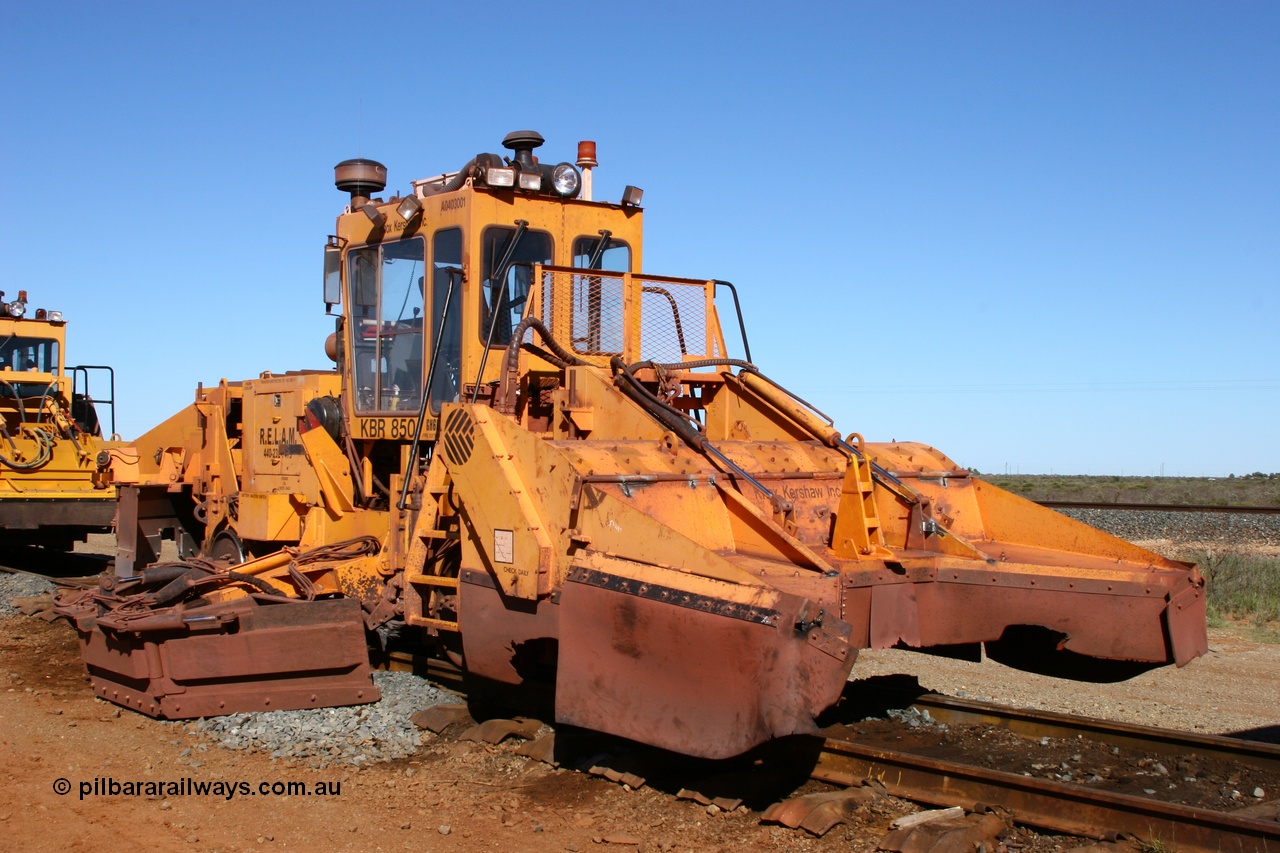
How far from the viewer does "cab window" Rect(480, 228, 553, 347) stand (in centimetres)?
796

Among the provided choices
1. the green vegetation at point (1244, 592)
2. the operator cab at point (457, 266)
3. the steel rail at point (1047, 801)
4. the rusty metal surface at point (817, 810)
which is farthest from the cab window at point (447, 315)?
the green vegetation at point (1244, 592)

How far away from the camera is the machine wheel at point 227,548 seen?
9750 mm

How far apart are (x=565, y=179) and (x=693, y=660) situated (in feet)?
13.9

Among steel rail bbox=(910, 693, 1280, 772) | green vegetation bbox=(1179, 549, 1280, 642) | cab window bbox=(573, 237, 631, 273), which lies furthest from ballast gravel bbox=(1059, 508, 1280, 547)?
steel rail bbox=(910, 693, 1280, 772)

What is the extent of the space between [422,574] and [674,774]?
6.44 ft

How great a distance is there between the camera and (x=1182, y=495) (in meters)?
38.4

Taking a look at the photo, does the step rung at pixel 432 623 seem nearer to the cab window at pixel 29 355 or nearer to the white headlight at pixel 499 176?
the white headlight at pixel 499 176

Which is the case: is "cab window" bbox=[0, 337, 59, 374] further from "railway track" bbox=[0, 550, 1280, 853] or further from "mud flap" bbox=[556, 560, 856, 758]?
"railway track" bbox=[0, 550, 1280, 853]

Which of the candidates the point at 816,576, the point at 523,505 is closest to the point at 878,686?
the point at 816,576

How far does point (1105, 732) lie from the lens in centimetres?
632

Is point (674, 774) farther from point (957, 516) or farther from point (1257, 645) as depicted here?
point (1257, 645)

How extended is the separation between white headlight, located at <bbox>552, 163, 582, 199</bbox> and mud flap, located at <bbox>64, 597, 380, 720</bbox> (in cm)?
311

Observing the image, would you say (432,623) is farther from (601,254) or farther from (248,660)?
(601,254)

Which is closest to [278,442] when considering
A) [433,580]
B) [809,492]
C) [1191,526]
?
[433,580]
